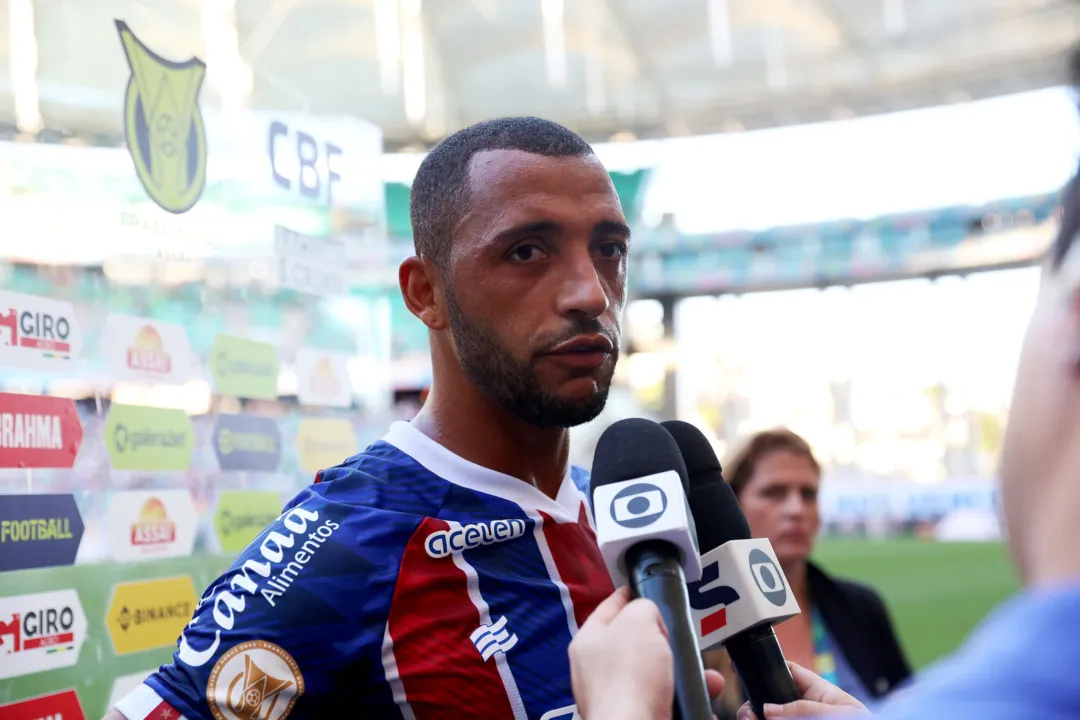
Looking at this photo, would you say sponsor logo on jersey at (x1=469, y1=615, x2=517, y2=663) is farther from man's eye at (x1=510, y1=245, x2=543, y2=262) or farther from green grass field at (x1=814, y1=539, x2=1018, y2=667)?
green grass field at (x1=814, y1=539, x2=1018, y2=667)

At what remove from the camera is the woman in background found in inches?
127

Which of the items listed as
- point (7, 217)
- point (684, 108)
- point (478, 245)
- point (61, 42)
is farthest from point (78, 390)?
point (684, 108)

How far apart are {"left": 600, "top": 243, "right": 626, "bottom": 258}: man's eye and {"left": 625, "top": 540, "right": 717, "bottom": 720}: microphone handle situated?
1.78ft

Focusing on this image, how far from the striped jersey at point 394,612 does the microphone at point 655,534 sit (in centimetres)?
32

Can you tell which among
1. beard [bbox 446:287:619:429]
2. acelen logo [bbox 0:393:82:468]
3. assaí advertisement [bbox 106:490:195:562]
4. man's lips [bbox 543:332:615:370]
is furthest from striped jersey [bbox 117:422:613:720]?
assaí advertisement [bbox 106:490:195:562]

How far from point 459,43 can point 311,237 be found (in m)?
11.0

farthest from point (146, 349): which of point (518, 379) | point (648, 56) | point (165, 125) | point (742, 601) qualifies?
point (648, 56)

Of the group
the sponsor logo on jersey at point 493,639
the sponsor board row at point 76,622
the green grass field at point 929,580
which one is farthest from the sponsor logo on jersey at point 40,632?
the green grass field at point 929,580

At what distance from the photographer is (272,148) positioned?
3764 millimetres

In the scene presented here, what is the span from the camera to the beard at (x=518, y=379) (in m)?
1.41

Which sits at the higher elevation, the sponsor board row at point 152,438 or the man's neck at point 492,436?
the sponsor board row at point 152,438

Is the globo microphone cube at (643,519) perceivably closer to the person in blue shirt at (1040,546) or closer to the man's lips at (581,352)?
the man's lips at (581,352)

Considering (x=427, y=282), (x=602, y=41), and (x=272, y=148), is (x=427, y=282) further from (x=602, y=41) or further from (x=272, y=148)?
(x=602, y=41)

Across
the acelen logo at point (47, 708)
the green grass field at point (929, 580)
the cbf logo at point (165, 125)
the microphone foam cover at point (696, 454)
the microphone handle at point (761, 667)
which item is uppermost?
the cbf logo at point (165, 125)
